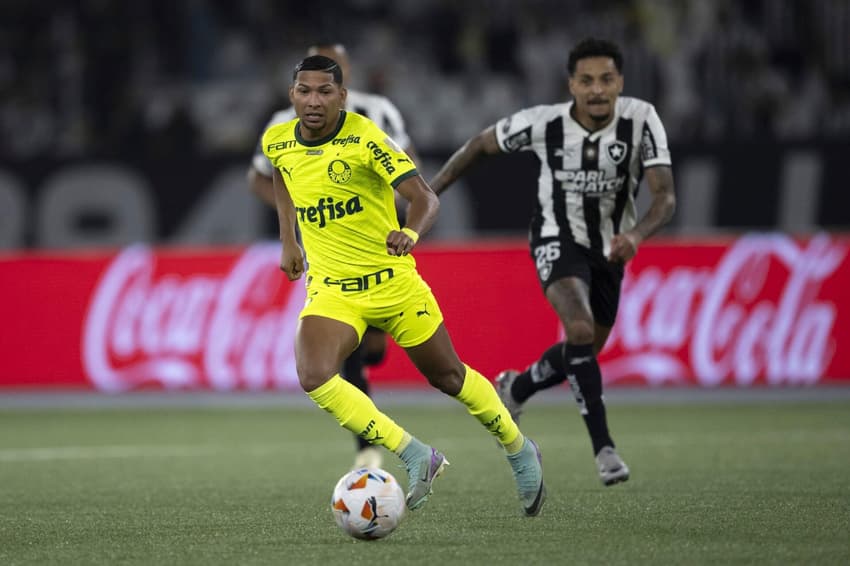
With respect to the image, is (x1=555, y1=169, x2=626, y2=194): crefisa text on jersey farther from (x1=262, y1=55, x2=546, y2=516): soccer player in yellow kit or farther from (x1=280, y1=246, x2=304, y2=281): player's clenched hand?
(x1=280, y1=246, x2=304, y2=281): player's clenched hand

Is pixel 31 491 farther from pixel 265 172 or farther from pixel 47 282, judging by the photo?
pixel 47 282

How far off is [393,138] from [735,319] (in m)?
5.80

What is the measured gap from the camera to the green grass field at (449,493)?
5.36 metres

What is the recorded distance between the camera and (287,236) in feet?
20.7

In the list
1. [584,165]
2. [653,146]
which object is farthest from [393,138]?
[653,146]

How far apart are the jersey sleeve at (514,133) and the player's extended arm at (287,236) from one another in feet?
4.60

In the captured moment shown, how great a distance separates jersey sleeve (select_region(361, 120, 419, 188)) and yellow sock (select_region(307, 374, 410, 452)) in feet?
2.62

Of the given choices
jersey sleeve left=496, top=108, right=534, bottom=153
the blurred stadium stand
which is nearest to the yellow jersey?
jersey sleeve left=496, top=108, right=534, bottom=153

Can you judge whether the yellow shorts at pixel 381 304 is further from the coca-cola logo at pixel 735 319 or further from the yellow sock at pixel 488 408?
the coca-cola logo at pixel 735 319

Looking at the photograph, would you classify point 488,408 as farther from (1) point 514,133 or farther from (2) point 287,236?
(1) point 514,133

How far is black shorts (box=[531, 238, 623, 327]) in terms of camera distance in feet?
24.3

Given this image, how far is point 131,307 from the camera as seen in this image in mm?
13859

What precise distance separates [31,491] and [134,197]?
858 cm

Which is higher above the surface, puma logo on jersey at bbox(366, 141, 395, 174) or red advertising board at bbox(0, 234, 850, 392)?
puma logo on jersey at bbox(366, 141, 395, 174)
